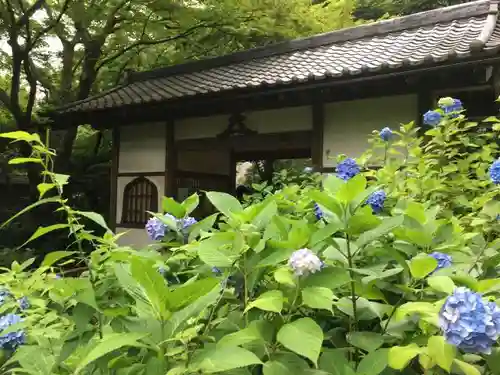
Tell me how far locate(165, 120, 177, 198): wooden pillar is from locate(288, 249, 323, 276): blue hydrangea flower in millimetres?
5935

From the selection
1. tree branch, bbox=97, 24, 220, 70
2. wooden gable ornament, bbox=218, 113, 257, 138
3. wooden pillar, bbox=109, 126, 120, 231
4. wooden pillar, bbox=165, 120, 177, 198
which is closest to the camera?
wooden gable ornament, bbox=218, 113, 257, 138

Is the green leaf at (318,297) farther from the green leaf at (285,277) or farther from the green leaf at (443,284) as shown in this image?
the green leaf at (443,284)

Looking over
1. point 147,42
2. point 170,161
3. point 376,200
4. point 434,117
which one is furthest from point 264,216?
point 147,42

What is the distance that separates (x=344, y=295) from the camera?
878 millimetres

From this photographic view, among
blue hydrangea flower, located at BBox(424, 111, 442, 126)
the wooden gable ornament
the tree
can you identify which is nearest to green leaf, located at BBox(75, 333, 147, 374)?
blue hydrangea flower, located at BBox(424, 111, 442, 126)

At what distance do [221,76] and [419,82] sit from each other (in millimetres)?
2679

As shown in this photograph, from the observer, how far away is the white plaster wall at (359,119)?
15.9 ft

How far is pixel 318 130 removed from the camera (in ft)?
17.5

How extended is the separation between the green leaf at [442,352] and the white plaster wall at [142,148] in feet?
20.4

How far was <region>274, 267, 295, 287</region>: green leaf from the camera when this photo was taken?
0.74 meters

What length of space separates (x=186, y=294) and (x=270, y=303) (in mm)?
126

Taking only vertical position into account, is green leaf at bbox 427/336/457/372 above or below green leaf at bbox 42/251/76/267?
below

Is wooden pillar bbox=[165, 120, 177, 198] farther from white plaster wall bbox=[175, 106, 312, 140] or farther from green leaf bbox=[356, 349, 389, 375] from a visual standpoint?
green leaf bbox=[356, 349, 389, 375]

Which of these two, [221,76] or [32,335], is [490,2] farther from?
[32,335]
